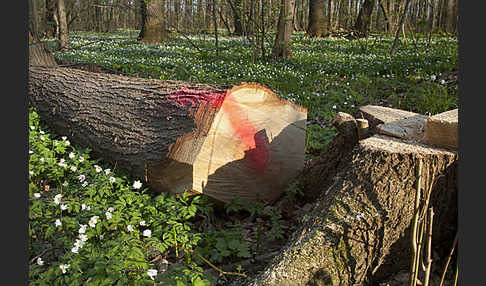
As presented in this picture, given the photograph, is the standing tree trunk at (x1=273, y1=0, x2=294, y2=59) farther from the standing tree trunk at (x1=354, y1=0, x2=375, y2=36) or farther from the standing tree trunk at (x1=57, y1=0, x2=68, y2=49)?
the standing tree trunk at (x1=57, y1=0, x2=68, y2=49)

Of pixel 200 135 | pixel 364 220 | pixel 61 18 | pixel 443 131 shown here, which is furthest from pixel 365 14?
pixel 364 220

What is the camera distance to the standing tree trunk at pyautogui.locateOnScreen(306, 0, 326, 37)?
19.8 metres

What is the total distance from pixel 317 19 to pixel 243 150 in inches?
717

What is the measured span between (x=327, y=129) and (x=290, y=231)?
2234 millimetres

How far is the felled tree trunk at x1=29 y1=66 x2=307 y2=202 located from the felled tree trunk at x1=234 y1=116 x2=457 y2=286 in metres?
1.01

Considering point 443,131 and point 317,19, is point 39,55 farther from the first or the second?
point 317,19

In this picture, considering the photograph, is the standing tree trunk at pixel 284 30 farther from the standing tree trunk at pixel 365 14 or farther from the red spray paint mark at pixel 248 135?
the red spray paint mark at pixel 248 135

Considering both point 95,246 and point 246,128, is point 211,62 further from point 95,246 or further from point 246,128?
point 95,246

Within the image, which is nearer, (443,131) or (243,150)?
(443,131)

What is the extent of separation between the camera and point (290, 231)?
3.13 meters

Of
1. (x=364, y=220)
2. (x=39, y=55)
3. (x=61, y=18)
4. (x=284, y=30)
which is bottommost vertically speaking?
(x=364, y=220)

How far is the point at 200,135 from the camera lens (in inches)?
121

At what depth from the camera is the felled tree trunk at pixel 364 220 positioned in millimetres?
2102

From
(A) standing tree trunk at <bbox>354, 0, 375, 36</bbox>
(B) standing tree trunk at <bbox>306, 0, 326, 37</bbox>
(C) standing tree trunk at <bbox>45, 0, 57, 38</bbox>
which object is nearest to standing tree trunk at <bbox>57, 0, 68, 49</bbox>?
(C) standing tree trunk at <bbox>45, 0, 57, 38</bbox>
